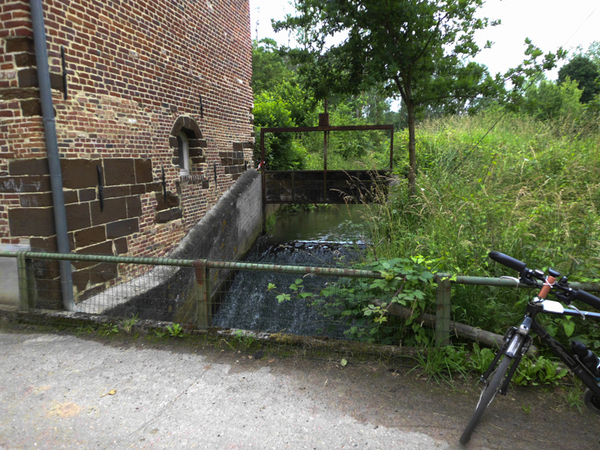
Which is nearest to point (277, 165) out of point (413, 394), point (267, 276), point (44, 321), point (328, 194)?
point (328, 194)

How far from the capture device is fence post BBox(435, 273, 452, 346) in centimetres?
310

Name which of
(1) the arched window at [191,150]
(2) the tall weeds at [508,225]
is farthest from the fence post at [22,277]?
(2) the tall weeds at [508,225]

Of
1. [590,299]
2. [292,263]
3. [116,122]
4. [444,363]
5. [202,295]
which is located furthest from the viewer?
[292,263]

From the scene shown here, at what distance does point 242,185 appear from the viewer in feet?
35.7

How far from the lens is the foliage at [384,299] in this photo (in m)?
3.20

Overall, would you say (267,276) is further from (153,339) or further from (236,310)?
(153,339)

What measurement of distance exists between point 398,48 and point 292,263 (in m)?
6.18

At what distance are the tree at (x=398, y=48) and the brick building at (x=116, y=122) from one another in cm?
248

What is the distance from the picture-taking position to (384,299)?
330 cm

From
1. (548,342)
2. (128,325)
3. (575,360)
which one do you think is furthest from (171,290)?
(575,360)

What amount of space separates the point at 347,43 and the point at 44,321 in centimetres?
701

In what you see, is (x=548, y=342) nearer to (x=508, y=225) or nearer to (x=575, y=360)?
(x=575, y=360)

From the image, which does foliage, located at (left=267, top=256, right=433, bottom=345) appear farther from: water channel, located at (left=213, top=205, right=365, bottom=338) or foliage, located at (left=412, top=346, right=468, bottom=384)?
water channel, located at (left=213, top=205, right=365, bottom=338)

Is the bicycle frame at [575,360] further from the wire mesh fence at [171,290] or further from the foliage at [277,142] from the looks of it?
the foliage at [277,142]
